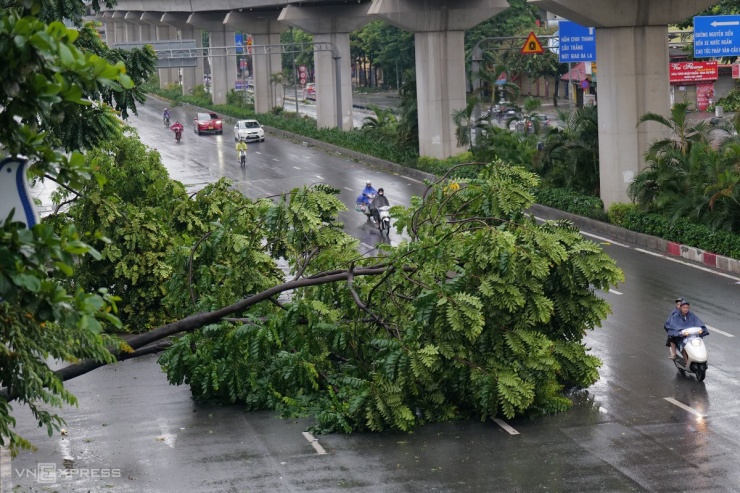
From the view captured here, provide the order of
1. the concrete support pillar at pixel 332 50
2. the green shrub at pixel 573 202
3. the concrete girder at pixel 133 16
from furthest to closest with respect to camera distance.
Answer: the concrete girder at pixel 133 16, the concrete support pillar at pixel 332 50, the green shrub at pixel 573 202

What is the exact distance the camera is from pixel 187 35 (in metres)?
99.1

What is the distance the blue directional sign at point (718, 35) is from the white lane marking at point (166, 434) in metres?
32.0

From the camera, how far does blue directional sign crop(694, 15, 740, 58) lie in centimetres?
4328

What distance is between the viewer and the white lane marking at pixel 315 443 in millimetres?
15125

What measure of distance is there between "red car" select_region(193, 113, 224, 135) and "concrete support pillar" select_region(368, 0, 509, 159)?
21.9 m

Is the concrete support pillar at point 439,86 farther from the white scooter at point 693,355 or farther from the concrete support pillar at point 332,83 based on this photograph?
the white scooter at point 693,355

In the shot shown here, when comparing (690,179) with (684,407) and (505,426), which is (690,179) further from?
(505,426)

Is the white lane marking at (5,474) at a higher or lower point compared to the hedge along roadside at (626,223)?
lower

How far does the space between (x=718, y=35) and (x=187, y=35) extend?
62957 millimetres

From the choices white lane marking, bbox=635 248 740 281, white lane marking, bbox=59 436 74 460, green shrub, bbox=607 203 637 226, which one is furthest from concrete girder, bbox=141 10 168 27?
white lane marking, bbox=59 436 74 460

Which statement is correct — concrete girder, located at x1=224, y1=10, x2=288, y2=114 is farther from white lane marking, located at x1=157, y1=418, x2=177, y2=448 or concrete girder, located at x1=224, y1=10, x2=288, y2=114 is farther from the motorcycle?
white lane marking, located at x1=157, y1=418, x2=177, y2=448

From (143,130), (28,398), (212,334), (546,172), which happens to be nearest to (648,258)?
(546,172)

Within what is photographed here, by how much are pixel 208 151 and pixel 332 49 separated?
844cm

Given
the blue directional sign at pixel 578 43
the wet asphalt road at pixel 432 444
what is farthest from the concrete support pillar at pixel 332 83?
the wet asphalt road at pixel 432 444
